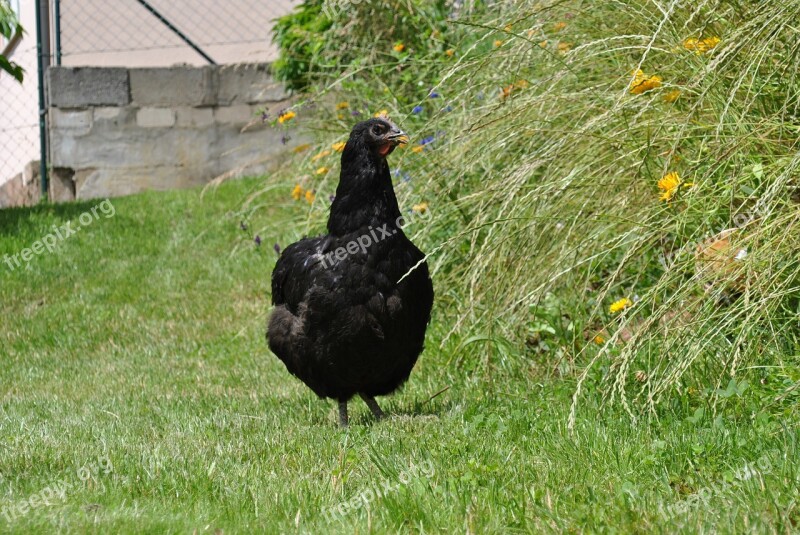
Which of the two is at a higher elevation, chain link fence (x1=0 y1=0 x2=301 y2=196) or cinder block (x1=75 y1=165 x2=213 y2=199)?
chain link fence (x1=0 y1=0 x2=301 y2=196)

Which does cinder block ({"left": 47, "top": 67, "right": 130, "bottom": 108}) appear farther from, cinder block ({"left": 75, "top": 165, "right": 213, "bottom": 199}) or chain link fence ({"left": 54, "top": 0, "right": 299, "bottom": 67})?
cinder block ({"left": 75, "top": 165, "right": 213, "bottom": 199})

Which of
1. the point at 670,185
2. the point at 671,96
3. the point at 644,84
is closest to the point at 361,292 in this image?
the point at 670,185

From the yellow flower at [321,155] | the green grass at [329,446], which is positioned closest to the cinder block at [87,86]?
the yellow flower at [321,155]

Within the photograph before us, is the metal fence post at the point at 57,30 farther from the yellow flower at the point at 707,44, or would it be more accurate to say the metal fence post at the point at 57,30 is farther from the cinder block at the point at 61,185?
the yellow flower at the point at 707,44

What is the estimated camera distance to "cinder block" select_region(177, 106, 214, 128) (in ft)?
36.3

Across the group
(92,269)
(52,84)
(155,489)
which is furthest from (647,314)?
(52,84)

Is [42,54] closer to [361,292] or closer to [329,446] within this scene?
[361,292]

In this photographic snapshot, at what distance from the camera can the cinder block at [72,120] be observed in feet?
35.2

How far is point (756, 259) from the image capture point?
11.7 feet

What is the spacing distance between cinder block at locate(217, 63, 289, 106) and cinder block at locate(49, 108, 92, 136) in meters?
1.39

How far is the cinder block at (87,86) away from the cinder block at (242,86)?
3.27ft

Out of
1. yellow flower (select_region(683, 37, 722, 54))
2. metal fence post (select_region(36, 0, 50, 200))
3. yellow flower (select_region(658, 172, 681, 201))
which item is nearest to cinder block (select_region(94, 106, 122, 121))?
metal fence post (select_region(36, 0, 50, 200))

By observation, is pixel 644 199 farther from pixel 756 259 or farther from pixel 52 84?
pixel 52 84

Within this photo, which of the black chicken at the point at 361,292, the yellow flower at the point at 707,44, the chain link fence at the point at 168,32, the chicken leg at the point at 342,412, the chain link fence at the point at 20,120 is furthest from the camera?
the chain link fence at the point at 168,32
